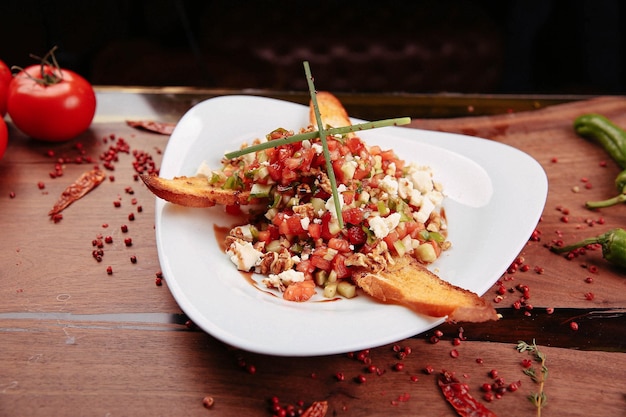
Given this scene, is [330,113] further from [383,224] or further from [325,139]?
[383,224]

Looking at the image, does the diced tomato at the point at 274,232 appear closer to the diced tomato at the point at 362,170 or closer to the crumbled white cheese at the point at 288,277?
the crumbled white cheese at the point at 288,277

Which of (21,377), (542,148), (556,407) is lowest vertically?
(21,377)

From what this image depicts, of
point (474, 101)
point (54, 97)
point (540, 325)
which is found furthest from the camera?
point (474, 101)

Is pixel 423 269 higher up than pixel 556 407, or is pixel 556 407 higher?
pixel 423 269

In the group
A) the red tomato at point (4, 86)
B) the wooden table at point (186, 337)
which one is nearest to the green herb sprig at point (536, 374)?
the wooden table at point (186, 337)

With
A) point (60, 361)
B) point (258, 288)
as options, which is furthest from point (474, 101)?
point (60, 361)

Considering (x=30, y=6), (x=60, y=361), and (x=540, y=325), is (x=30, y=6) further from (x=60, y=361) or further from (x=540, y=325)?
(x=540, y=325)

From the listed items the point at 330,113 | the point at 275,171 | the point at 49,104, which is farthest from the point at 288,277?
the point at 49,104

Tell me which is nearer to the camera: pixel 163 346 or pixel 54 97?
pixel 163 346
